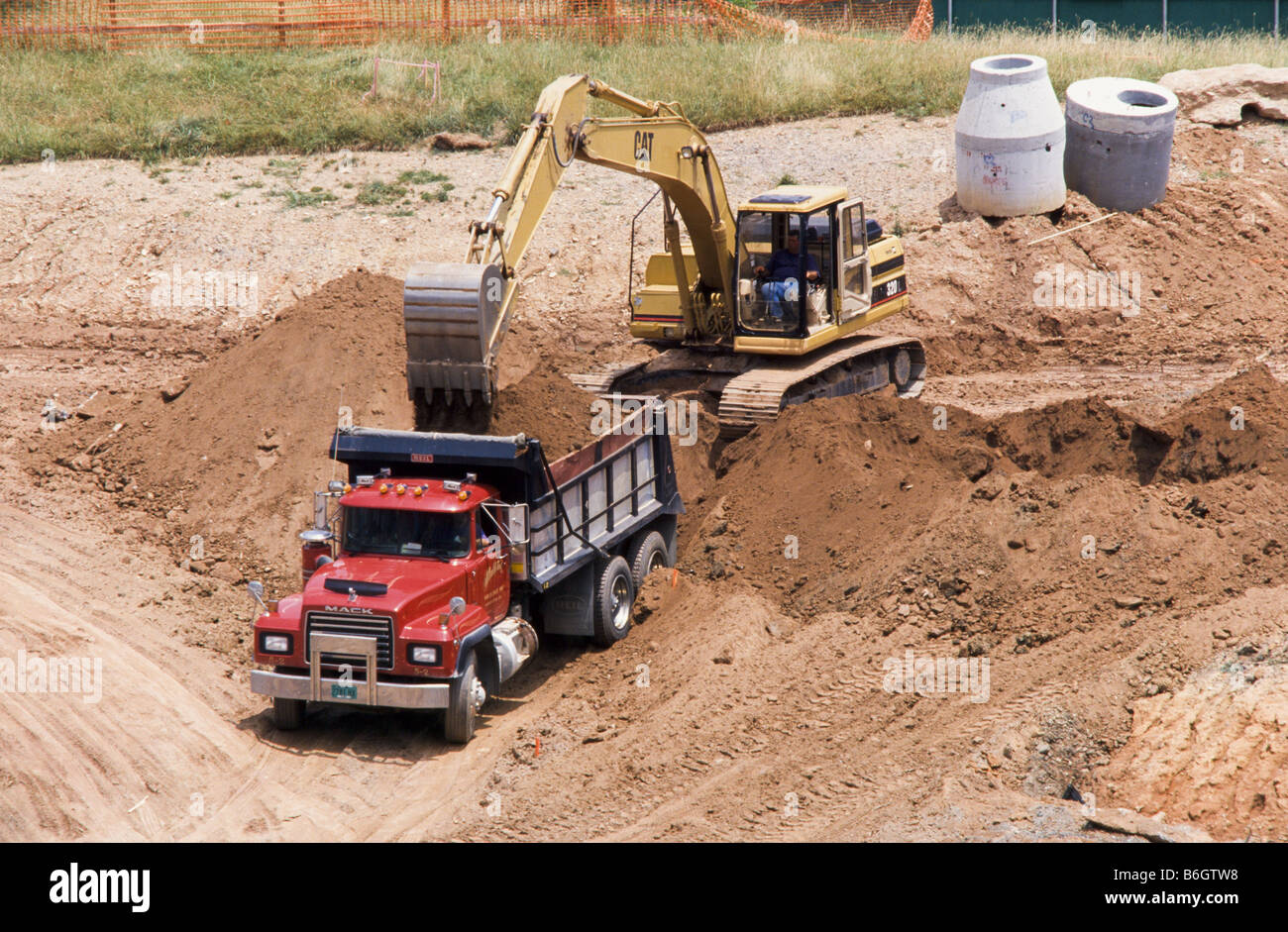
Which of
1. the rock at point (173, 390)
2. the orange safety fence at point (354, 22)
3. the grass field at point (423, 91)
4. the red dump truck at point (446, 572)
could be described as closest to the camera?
the red dump truck at point (446, 572)

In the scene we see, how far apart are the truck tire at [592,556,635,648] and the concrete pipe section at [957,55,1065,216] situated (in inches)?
471

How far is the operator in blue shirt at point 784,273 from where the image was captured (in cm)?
1734

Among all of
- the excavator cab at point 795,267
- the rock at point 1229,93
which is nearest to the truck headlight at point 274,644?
the excavator cab at point 795,267

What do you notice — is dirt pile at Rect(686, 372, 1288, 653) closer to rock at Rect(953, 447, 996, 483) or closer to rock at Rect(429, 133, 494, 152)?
rock at Rect(953, 447, 996, 483)

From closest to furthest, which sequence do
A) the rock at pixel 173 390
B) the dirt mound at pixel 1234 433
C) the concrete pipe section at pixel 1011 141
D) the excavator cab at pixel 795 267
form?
1. the dirt mound at pixel 1234 433
2. the excavator cab at pixel 795 267
3. the rock at pixel 173 390
4. the concrete pipe section at pixel 1011 141

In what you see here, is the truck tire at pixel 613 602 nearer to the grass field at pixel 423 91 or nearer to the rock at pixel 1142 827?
the rock at pixel 1142 827

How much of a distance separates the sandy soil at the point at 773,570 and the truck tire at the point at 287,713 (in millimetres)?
189

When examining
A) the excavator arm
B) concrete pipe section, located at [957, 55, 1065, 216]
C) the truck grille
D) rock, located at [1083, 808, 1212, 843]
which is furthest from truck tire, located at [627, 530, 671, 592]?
concrete pipe section, located at [957, 55, 1065, 216]

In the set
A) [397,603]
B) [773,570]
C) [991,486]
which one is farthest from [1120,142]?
[397,603]

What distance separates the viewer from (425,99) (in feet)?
92.2

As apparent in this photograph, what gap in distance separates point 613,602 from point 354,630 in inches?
117

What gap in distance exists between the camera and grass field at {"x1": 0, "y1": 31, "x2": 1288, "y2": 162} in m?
27.3

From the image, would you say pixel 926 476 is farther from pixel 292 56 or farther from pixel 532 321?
pixel 292 56

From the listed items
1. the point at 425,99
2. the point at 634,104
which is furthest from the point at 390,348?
the point at 425,99
